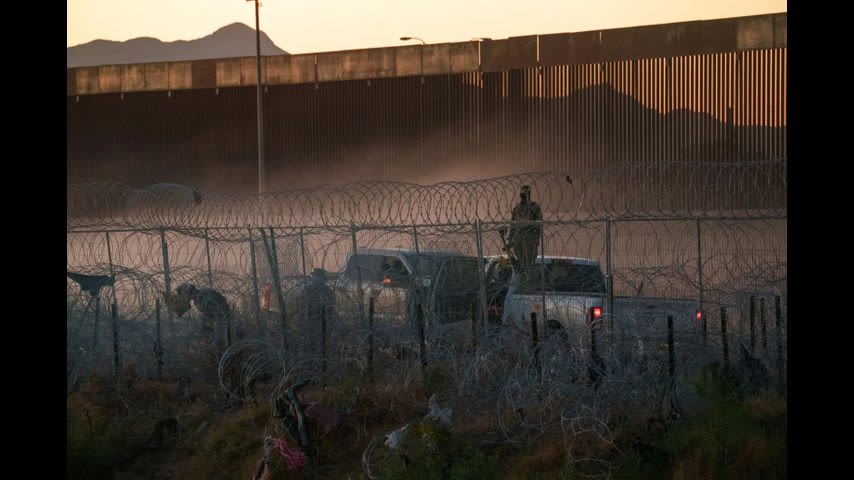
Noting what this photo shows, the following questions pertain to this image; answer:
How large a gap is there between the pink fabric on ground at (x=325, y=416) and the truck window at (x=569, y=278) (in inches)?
159

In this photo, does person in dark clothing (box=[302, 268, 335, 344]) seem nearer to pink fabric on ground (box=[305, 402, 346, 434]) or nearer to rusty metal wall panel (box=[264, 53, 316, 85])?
pink fabric on ground (box=[305, 402, 346, 434])

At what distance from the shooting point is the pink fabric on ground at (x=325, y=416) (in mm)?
9422

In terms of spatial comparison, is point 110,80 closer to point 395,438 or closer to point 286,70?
point 286,70

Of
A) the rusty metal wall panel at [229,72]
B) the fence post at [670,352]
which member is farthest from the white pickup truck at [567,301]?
the rusty metal wall panel at [229,72]

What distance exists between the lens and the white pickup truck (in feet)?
35.0

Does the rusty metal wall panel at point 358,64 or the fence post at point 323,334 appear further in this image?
the rusty metal wall panel at point 358,64

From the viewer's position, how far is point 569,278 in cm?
1373

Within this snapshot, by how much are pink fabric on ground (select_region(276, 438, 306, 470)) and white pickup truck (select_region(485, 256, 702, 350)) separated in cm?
232

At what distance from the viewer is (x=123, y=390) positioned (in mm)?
11414

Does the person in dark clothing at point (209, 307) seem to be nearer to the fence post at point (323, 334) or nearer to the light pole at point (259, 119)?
the fence post at point (323, 334)

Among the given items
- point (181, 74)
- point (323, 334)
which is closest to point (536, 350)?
point (323, 334)

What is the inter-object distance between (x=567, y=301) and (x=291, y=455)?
4.44m
